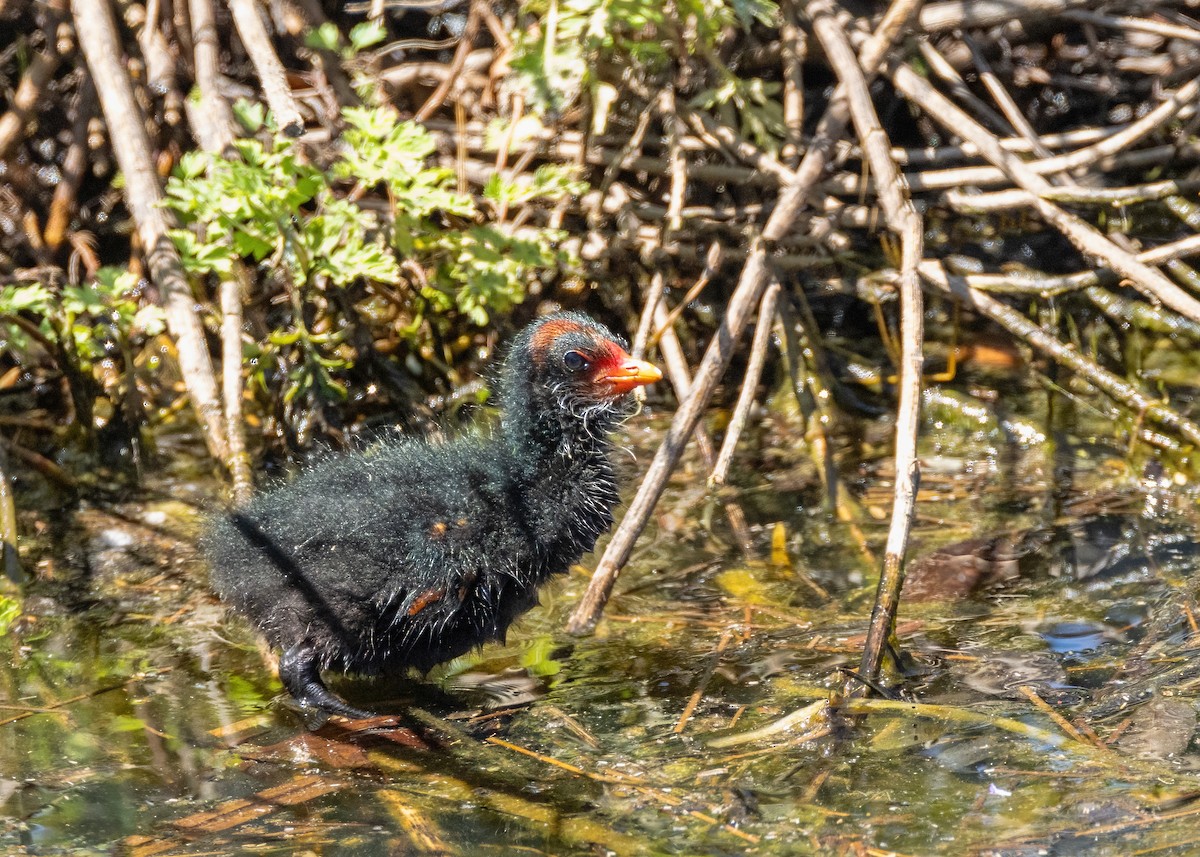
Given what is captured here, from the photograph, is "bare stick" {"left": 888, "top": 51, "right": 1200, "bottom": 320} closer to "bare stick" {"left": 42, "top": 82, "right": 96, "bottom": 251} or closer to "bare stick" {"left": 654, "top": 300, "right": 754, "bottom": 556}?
"bare stick" {"left": 654, "top": 300, "right": 754, "bottom": 556}

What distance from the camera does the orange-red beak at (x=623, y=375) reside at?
365 centimetres

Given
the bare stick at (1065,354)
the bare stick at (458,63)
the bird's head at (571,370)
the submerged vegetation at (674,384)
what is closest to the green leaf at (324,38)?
the submerged vegetation at (674,384)

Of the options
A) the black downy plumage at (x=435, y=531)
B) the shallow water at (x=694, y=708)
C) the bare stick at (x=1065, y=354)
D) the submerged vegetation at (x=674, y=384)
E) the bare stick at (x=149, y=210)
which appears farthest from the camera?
the bare stick at (x=1065, y=354)

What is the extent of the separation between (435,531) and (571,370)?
23.1 inches

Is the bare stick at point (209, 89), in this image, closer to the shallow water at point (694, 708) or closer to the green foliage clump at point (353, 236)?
the green foliage clump at point (353, 236)

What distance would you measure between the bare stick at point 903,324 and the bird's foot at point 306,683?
1.33 m

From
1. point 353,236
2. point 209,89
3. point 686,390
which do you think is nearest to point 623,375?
point 686,390

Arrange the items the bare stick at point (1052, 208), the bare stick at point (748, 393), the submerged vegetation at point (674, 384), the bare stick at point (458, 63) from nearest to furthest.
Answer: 1. the submerged vegetation at point (674, 384)
2. the bare stick at point (748, 393)
3. the bare stick at point (1052, 208)
4. the bare stick at point (458, 63)

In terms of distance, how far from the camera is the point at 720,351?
12.6ft

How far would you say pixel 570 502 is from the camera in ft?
11.7

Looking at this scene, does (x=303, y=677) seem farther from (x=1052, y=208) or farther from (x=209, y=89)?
(x=1052, y=208)

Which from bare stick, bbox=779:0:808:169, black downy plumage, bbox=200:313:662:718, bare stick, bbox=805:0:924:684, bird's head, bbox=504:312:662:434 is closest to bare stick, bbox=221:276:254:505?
black downy plumage, bbox=200:313:662:718

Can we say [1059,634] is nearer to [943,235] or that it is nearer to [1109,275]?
[1109,275]

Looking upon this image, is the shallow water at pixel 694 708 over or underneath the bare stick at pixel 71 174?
underneath
